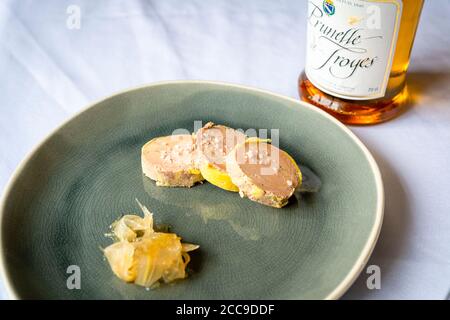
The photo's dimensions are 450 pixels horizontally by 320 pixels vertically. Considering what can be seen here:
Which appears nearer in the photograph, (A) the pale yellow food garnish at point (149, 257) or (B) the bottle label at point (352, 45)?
(A) the pale yellow food garnish at point (149, 257)

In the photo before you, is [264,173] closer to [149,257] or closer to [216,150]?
[216,150]

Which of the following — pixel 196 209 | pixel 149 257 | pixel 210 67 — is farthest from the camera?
pixel 210 67

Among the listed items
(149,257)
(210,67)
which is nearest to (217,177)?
(149,257)

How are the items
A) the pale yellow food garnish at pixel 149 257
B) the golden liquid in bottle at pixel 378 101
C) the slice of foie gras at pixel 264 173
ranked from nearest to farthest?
the pale yellow food garnish at pixel 149 257 < the slice of foie gras at pixel 264 173 < the golden liquid in bottle at pixel 378 101

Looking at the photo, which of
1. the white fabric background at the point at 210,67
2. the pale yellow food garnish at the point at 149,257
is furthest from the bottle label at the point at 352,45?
the pale yellow food garnish at the point at 149,257

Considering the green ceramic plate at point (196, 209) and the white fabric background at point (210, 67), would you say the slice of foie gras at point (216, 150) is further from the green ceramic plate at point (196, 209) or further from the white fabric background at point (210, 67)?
the white fabric background at point (210, 67)

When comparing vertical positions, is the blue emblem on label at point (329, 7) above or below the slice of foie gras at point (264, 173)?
above

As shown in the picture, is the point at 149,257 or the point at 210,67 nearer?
the point at 149,257
